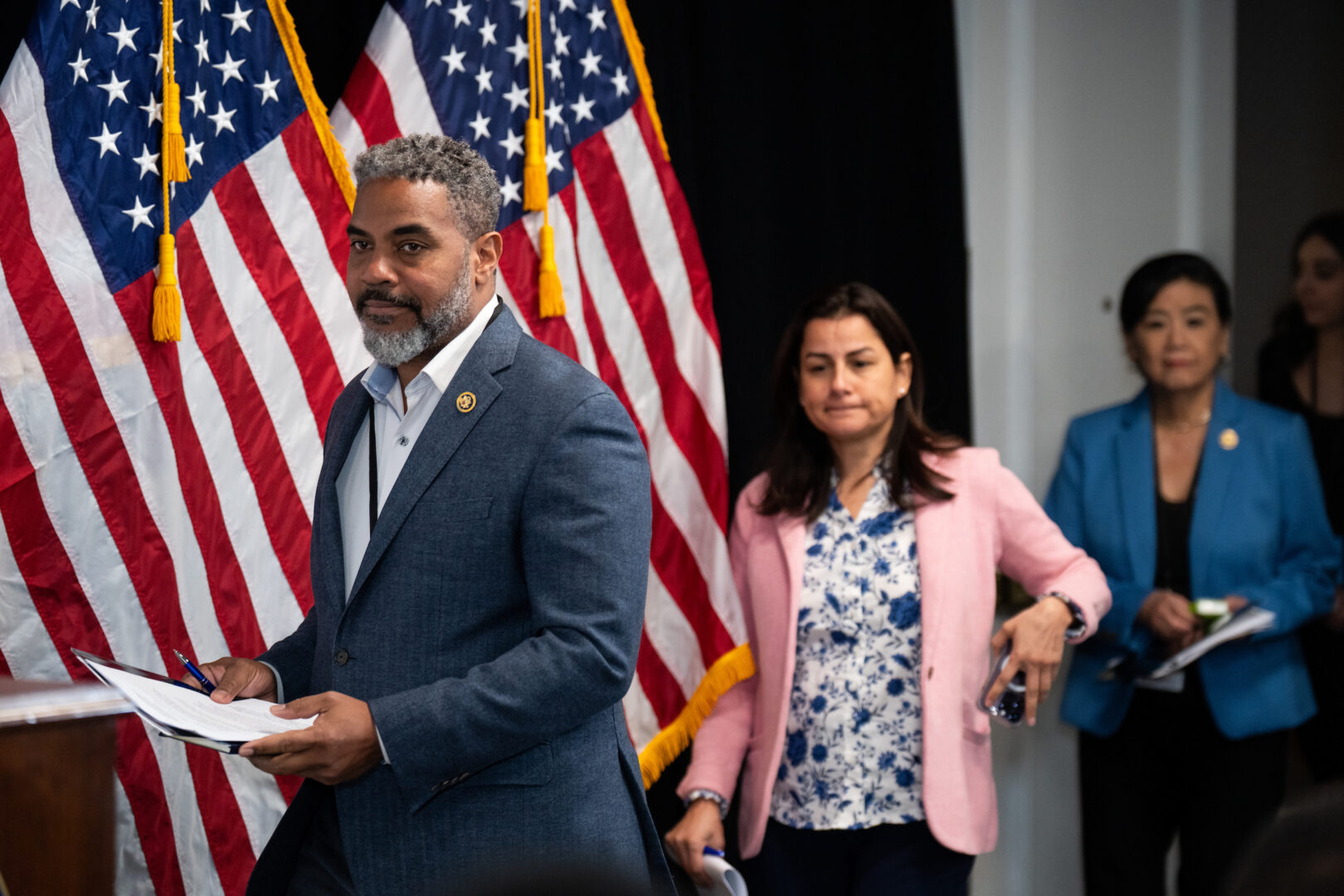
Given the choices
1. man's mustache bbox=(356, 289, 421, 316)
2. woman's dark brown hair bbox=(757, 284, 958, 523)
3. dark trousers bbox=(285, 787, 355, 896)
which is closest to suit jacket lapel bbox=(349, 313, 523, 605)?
man's mustache bbox=(356, 289, 421, 316)

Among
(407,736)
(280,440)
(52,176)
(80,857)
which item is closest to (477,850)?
(407,736)

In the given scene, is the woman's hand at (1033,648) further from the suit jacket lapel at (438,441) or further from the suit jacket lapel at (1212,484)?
the suit jacket lapel at (438,441)

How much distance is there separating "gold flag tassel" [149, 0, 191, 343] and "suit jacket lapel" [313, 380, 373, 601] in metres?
0.44

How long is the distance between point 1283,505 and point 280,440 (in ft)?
7.16

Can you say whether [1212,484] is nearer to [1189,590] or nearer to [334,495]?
[1189,590]

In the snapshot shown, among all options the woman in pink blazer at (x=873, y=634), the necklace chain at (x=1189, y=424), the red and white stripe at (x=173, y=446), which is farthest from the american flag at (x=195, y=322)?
the necklace chain at (x=1189, y=424)

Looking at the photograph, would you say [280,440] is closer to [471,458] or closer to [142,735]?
[142,735]

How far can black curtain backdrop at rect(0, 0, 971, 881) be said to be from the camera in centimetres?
287

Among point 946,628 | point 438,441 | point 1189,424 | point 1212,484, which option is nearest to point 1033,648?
point 946,628

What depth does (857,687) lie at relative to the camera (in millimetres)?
2219

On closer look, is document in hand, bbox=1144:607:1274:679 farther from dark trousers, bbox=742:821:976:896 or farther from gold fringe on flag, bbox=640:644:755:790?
gold fringe on flag, bbox=640:644:755:790

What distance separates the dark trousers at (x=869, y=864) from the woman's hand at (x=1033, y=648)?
29cm

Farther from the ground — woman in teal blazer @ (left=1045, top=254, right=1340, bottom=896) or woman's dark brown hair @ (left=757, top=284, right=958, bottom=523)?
woman's dark brown hair @ (left=757, top=284, right=958, bottom=523)

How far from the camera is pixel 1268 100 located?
3418 mm
